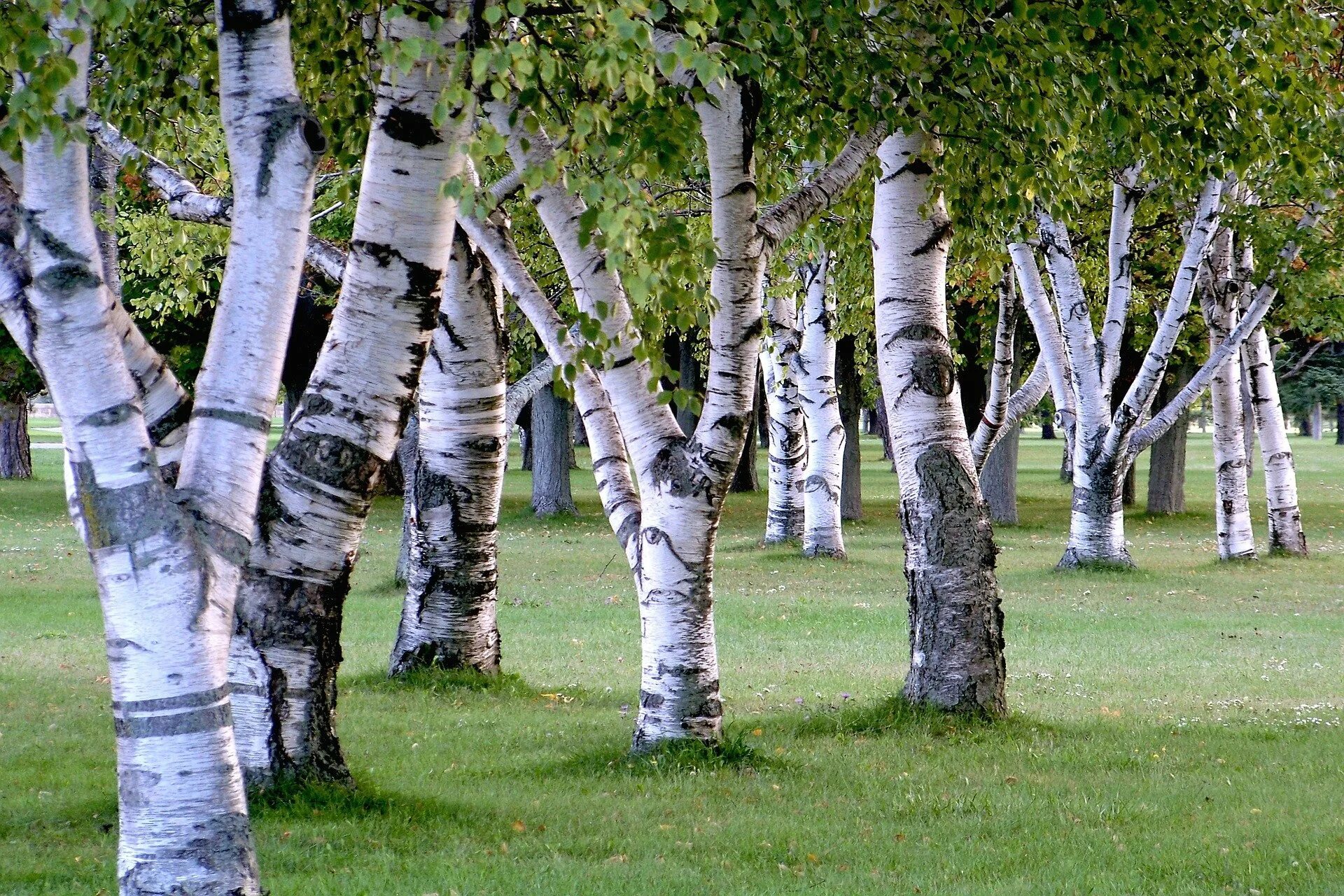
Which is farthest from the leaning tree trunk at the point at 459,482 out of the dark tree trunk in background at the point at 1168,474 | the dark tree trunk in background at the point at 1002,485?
the dark tree trunk in background at the point at 1168,474

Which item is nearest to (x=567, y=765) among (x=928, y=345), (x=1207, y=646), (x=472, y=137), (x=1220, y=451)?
(x=928, y=345)

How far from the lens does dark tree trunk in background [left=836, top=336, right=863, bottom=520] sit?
96.9 feet

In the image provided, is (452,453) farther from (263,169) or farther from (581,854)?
(263,169)

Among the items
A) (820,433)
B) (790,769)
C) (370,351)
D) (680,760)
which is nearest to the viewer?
(370,351)

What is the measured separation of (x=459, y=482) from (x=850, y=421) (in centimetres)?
2206

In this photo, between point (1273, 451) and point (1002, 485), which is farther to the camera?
point (1002, 485)

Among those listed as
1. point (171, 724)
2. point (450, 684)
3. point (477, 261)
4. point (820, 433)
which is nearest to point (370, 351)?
point (171, 724)

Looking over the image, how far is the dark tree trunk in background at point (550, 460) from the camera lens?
97.0 ft

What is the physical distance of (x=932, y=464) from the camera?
878 centimetres

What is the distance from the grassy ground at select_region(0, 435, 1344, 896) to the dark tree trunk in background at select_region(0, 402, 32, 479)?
28339mm

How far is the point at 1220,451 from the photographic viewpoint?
2086 centimetres

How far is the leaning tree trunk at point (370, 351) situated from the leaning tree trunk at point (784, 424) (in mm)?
13342

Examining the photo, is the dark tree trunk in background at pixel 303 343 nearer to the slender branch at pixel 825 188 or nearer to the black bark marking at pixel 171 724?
the slender branch at pixel 825 188

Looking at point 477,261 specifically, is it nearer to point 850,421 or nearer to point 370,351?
point 370,351
